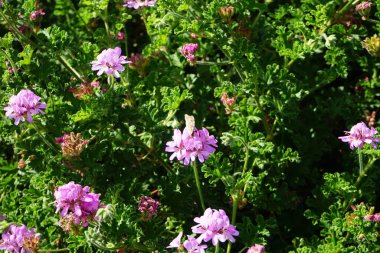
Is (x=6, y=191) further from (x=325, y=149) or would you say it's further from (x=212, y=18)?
(x=325, y=149)

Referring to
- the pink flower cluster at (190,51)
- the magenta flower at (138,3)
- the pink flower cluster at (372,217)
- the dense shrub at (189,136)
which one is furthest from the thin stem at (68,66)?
the pink flower cluster at (372,217)

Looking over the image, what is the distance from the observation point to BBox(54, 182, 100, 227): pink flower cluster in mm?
2670

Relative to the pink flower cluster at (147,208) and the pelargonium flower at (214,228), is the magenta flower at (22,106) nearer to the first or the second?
the pink flower cluster at (147,208)

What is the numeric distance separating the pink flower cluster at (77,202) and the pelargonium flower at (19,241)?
1.04 ft

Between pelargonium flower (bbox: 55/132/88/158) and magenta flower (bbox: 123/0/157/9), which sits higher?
magenta flower (bbox: 123/0/157/9)

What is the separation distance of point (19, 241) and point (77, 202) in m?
0.42

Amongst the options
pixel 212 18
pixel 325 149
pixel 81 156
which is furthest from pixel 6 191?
pixel 325 149

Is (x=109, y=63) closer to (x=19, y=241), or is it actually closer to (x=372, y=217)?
(x=19, y=241)

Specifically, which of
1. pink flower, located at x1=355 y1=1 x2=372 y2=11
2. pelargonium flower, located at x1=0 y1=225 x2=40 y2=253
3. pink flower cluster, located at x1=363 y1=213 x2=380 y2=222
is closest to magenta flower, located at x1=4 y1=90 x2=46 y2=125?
pelargonium flower, located at x1=0 y1=225 x2=40 y2=253

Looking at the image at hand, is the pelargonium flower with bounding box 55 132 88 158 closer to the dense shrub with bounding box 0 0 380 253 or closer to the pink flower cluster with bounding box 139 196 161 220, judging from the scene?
the dense shrub with bounding box 0 0 380 253

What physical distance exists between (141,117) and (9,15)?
1.06 metres

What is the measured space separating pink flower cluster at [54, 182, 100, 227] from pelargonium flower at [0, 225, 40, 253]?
32 cm


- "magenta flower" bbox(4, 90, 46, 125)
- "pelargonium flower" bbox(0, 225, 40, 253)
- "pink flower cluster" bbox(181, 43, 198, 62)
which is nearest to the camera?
"pelargonium flower" bbox(0, 225, 40, 253)

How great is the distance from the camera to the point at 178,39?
399 centimetres
